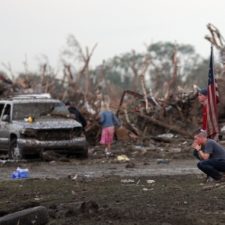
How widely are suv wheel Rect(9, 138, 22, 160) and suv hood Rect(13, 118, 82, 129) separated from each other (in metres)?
0.61

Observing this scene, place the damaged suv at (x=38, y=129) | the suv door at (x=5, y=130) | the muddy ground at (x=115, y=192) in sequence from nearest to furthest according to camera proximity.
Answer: the muddy ground at (x=115, y=192) < the damaged suv at (x=38, y=129) < the suv door at (x=5, y=130)

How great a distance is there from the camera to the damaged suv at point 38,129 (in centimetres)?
2083

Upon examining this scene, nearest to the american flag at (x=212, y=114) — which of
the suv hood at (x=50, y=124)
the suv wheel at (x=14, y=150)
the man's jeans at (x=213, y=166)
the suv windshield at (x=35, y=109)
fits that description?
the man's jeans at (x=213, y=166)

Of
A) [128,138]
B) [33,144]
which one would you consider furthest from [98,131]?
[33,144]

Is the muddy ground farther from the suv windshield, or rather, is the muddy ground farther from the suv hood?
the suv windshield

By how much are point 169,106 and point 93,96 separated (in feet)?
11.9

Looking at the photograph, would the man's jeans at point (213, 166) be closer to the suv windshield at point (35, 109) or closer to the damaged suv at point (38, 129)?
the damaged suv at point (38, 129)

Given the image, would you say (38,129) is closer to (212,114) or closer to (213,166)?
(212,114)

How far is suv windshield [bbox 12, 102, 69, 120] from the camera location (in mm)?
22109

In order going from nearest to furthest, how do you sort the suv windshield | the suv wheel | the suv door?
the suv wheel → the suv door → the suv windshield

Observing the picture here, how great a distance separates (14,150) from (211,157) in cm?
989

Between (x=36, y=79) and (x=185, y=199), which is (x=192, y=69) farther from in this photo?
(x=185, y=199)

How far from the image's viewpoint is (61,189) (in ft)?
42.9

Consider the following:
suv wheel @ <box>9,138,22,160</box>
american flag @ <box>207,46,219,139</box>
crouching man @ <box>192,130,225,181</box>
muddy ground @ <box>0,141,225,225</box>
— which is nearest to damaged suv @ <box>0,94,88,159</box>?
suv wheel @ <box>9,138,22,160</box>
